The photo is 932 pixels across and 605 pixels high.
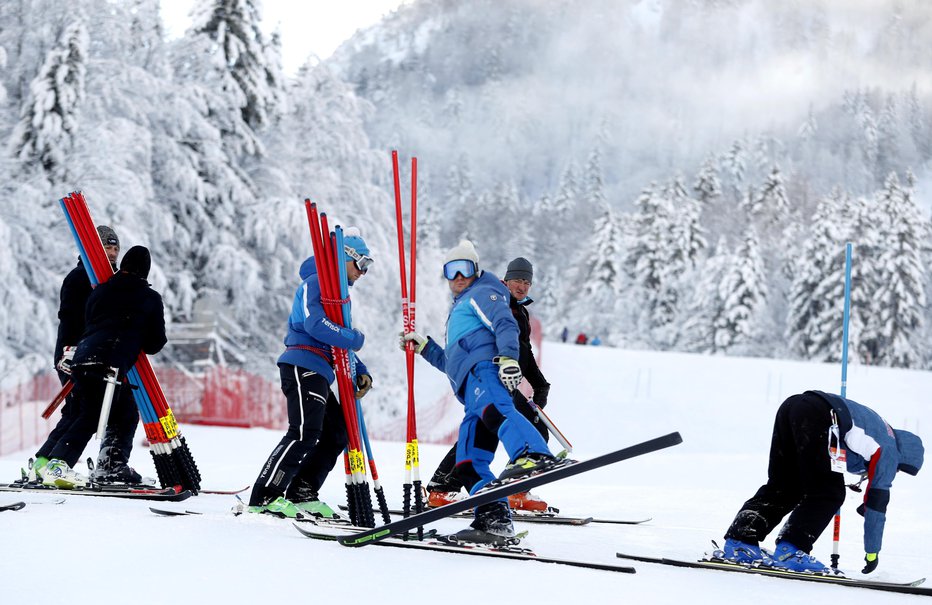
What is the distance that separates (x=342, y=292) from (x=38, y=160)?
16.4 m

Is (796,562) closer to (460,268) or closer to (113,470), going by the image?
(460,268)

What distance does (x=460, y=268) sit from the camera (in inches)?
205

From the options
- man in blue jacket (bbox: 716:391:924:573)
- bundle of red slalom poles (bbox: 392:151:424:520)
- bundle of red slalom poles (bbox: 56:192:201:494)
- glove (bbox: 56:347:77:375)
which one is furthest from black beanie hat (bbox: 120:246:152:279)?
man in blue jacket (bbox: 716:391:924:573)

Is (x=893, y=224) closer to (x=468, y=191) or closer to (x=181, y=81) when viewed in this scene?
(x=181, y=81)

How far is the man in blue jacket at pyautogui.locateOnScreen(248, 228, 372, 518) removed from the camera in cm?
532

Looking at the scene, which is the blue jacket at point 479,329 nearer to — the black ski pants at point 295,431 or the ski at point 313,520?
the black ski pants at point 295,431

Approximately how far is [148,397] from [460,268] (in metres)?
2.52

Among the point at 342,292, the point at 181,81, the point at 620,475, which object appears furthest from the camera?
the point at 181,81

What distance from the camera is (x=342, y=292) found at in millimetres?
5324

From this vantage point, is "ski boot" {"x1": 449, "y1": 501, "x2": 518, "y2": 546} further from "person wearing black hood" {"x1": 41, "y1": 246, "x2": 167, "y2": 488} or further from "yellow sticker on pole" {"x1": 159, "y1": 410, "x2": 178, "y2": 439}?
"person wearing black hood" {"x1": 41, "y1": 246, "x2": 167, "y2": 488}

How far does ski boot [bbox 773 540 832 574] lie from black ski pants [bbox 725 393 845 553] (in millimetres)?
38

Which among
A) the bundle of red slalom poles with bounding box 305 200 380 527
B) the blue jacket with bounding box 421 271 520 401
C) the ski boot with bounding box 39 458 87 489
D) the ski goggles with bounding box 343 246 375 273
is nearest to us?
the blue jacket with bounding box 421 271 520 401

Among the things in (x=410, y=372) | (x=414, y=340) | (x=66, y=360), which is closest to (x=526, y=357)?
(x=414, y=340)

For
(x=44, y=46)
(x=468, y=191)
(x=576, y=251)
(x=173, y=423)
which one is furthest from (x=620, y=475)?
(x=468, y=191)
